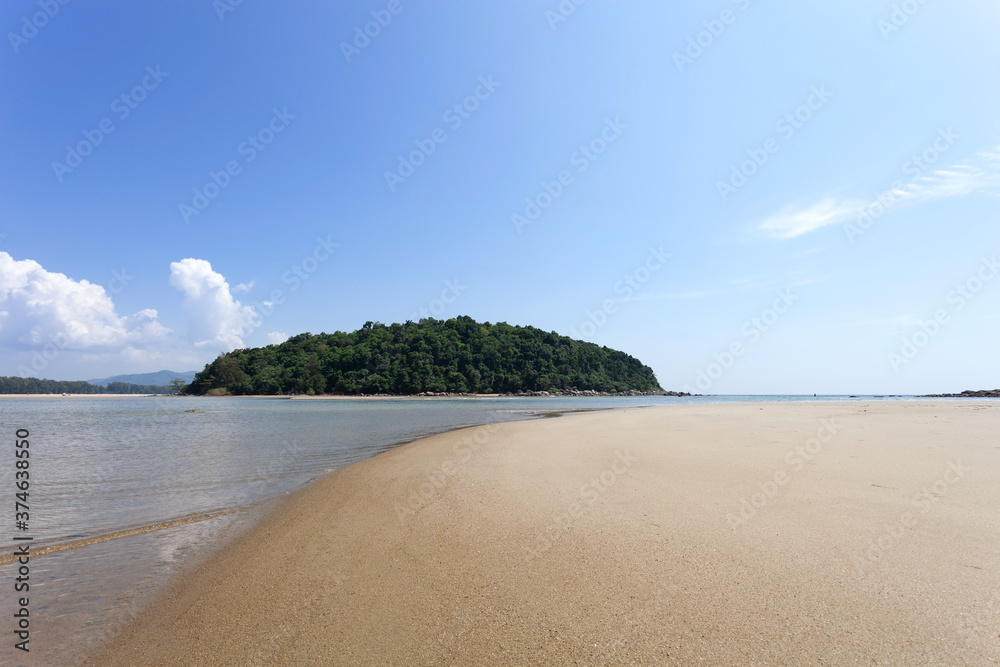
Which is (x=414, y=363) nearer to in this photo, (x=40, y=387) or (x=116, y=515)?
(x=116, y=515)

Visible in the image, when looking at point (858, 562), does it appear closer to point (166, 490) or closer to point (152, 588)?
point (152, 588)

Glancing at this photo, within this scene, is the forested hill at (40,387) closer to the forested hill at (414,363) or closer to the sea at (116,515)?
the forested hill at (414,363)

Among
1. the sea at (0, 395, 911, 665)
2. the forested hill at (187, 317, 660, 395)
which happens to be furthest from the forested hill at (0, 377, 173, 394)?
the sea at (0, 395, 911, 665)

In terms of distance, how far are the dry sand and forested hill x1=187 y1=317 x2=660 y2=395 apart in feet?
347

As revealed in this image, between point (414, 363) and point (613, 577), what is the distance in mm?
112111

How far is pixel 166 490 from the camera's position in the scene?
8.62 meters

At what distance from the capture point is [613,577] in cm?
390

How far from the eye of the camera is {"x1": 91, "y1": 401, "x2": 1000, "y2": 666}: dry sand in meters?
2.94

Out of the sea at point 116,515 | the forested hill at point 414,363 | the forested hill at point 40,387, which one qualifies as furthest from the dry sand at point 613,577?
the forested hill at point 40,387

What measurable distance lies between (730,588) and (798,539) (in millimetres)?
1614

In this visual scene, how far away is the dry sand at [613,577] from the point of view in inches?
116

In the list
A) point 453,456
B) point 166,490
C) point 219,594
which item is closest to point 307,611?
point 219,594

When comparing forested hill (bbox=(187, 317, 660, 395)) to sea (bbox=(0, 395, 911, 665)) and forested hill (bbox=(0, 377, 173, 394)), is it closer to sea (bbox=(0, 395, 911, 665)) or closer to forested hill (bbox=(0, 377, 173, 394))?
forested hill (bbox=(0, 377, 173, 394))

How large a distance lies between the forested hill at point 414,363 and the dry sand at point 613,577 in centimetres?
10585
